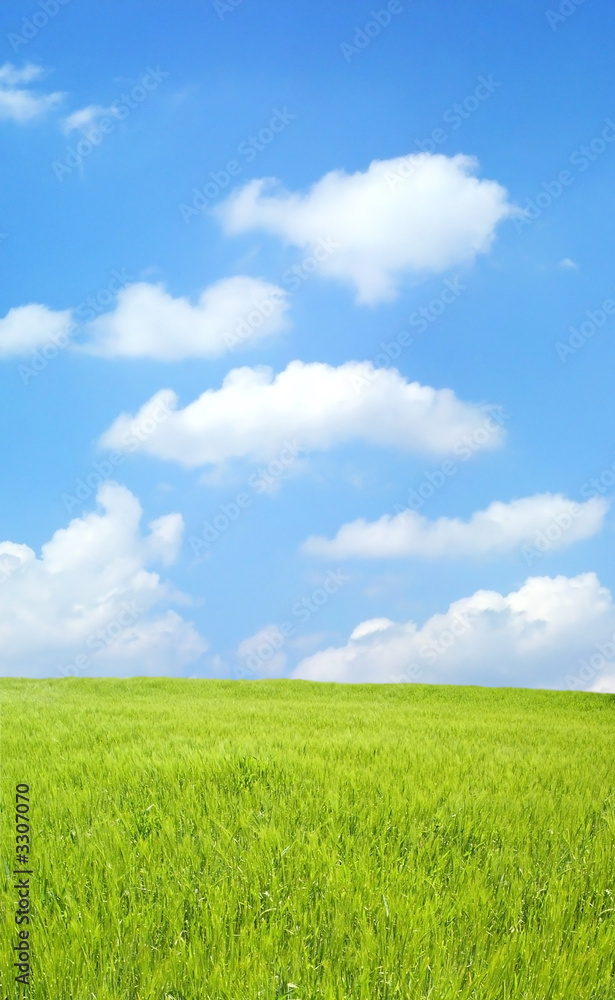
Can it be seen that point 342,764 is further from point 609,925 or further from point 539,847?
point 609,925

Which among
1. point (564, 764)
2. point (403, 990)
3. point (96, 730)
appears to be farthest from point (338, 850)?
point (96, 730)

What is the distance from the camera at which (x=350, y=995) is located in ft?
12.1

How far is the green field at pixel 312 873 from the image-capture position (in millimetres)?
3955

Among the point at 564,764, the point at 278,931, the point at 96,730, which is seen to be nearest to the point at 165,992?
the point at 278,931

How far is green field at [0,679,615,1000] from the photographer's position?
3955 mm

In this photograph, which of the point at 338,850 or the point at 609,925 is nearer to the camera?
the point at 609,925

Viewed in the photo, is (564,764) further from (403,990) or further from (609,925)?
(403,990)

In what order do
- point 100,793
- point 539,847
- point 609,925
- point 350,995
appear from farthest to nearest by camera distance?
point 100,793 → point 539,847 → point 609,925 → point 350,995

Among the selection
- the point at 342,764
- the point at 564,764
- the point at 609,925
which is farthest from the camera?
the point at 564,764

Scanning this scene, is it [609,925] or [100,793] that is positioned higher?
[100,793]

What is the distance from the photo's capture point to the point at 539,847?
5852 mm

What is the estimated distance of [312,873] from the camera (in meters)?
4.89

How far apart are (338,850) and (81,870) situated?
1996 mm

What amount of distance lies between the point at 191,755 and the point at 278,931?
3.79 metres
